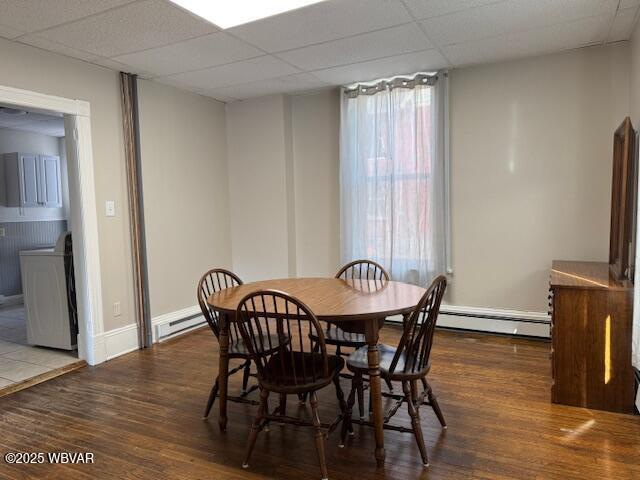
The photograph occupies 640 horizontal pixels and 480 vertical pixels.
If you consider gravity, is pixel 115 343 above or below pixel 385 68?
below

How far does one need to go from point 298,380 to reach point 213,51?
99.3 inches

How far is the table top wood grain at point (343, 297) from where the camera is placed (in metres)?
2.09

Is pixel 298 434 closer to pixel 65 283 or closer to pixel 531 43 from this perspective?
pixel 65 283

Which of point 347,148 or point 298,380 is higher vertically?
point 347,148

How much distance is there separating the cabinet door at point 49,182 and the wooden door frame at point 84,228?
10.9ft

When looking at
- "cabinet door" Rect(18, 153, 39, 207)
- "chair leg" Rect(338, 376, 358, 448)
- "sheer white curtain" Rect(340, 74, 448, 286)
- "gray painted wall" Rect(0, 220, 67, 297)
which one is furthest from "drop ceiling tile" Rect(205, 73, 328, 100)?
"gray painted wall" Rect(0, 220, 67, 297)


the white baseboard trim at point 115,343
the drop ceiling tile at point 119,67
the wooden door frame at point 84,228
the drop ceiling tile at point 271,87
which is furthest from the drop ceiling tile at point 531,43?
the white baseboard trim at point 115,343

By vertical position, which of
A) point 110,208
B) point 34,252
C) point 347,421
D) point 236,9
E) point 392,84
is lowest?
point 347,421

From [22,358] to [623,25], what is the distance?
517 centimetres

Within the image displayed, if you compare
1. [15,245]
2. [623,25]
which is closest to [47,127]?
[15,245]

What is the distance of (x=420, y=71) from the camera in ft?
13.1

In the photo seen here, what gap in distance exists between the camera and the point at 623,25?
10.0ft

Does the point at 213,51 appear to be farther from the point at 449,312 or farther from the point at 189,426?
the point at 449,312

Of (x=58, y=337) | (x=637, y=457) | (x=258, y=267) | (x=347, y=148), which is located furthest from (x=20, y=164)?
(x=637, y=457)
